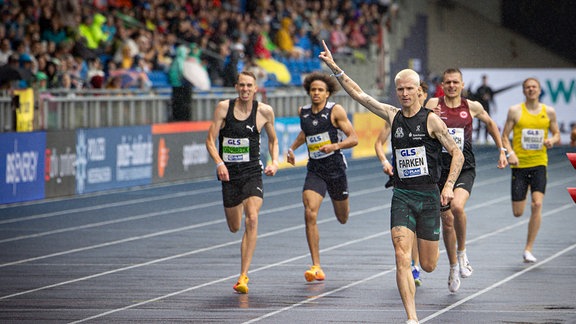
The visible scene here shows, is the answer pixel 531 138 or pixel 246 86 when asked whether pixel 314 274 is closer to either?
pixel 246 86

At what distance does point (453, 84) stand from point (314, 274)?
7.82 feet

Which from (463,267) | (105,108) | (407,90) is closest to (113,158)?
(105,108)

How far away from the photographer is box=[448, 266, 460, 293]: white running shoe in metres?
11.9

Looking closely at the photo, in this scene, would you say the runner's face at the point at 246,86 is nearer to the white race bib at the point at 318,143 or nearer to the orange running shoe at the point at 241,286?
the white race bib at the point at 318,143

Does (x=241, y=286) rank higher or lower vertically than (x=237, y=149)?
lower

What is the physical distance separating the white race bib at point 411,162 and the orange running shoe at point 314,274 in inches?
107

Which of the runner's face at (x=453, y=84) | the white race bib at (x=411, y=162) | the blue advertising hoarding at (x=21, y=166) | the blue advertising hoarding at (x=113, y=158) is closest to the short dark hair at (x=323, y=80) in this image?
the runner's face at (x=453, y=84)

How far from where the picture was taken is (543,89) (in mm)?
41094

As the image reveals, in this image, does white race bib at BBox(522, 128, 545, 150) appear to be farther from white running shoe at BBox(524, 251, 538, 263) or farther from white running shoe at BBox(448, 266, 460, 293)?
white running shoe at BBox(448, 266, 460, 293)

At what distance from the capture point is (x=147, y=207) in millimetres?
21672

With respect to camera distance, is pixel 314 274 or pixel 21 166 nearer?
pixel 314 274

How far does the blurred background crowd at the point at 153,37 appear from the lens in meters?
23.8

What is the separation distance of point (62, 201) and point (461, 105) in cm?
1116

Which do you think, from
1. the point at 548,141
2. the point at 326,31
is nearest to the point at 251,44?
the point at 326,31
